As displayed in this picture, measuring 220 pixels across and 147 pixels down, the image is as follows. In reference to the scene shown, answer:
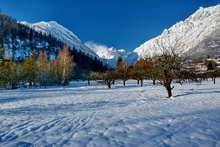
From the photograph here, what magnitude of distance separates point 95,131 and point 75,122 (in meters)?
2.07

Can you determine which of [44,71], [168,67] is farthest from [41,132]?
[44,71]

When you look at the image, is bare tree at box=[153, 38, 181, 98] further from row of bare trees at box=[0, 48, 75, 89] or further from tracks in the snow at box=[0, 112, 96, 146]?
row of bare trees at box=[0, 48, 75, 89]

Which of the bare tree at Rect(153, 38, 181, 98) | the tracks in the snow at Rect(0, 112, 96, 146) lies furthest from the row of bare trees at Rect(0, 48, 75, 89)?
the tracks in the snow at Rect(0, 112, 96, 146)

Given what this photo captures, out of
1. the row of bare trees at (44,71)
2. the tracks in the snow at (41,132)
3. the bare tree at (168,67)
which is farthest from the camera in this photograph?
the row of bare trees at (44,71)

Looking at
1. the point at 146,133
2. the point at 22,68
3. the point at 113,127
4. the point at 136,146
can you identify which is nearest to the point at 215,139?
the point at 146,133

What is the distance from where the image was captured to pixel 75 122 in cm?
949

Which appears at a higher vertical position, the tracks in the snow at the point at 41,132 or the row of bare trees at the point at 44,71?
the row of bare trees at the point at 44,71

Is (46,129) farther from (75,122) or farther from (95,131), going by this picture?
(95,131)

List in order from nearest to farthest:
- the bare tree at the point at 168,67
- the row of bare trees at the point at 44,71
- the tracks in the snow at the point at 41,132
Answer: the tracks in the snow at the point at 41,132 → the bare tree at the point at 168,67 → the row of bare trees at the point at 44,71

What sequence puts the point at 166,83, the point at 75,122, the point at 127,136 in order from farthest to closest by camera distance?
the point at 166,83
the point at 75,122
the point at 127,136

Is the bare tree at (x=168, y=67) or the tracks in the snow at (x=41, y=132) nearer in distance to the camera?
the tracks in the snow at (x=41, y=132)

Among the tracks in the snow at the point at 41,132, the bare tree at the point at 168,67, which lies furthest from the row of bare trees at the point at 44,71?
the tracks in the snow at the point at 41,132

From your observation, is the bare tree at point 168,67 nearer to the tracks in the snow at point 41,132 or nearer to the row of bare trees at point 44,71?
the tracks in the snow at point 41,132

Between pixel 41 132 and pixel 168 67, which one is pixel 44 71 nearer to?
pixel 168 67
